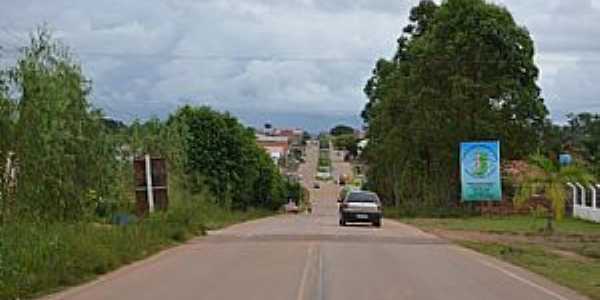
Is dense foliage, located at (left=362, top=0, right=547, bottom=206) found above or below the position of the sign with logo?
above

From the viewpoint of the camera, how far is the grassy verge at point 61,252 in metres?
19.3

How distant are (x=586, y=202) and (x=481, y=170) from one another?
5838 mm

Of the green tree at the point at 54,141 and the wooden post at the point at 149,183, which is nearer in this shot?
Result: the green tree at the point at 54,141

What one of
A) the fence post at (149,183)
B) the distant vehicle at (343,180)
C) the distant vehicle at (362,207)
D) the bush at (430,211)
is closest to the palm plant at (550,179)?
the distant vehicle at (362,207)

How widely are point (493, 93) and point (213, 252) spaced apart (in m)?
39.7

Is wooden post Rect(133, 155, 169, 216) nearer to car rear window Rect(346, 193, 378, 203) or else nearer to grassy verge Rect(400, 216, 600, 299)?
grassy verge Rect(400, 216, 600, 299)

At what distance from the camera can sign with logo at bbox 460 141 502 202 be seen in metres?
60.8

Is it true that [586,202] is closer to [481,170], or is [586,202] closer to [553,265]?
[481,170]

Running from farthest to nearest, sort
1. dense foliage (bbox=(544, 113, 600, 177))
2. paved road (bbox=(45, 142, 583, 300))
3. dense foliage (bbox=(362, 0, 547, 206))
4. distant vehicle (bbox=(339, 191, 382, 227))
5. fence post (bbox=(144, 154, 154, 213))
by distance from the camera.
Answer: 1. dense foliage (bbox=(544, 113, 600, 177))
2. dense foliage (bbox=(362, 0, 547, 206))
3. distant vehicle (bbox=(339, 191, 382, 227))
4. fence post (bbox=(144, 154, 154, 213))
5. paved road (bbox=(45, 142, 583, 300))

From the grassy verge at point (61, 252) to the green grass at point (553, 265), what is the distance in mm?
9581

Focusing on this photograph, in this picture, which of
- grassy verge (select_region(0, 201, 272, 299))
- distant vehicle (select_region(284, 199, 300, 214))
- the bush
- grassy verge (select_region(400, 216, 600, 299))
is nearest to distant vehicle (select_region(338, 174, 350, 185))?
distant vehicle (select_region(284, 199, 300, 214))

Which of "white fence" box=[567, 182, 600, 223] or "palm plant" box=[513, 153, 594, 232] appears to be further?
"white fence" box=[567, 182, 600, 223]

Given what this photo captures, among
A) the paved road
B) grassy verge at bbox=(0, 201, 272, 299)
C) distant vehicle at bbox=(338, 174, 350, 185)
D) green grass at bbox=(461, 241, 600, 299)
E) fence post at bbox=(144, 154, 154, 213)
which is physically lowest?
green grass at bbox=(461, 241, 600, 299)

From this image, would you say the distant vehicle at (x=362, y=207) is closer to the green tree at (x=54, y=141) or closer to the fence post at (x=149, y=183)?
the fence post at (x=149, y=183)
